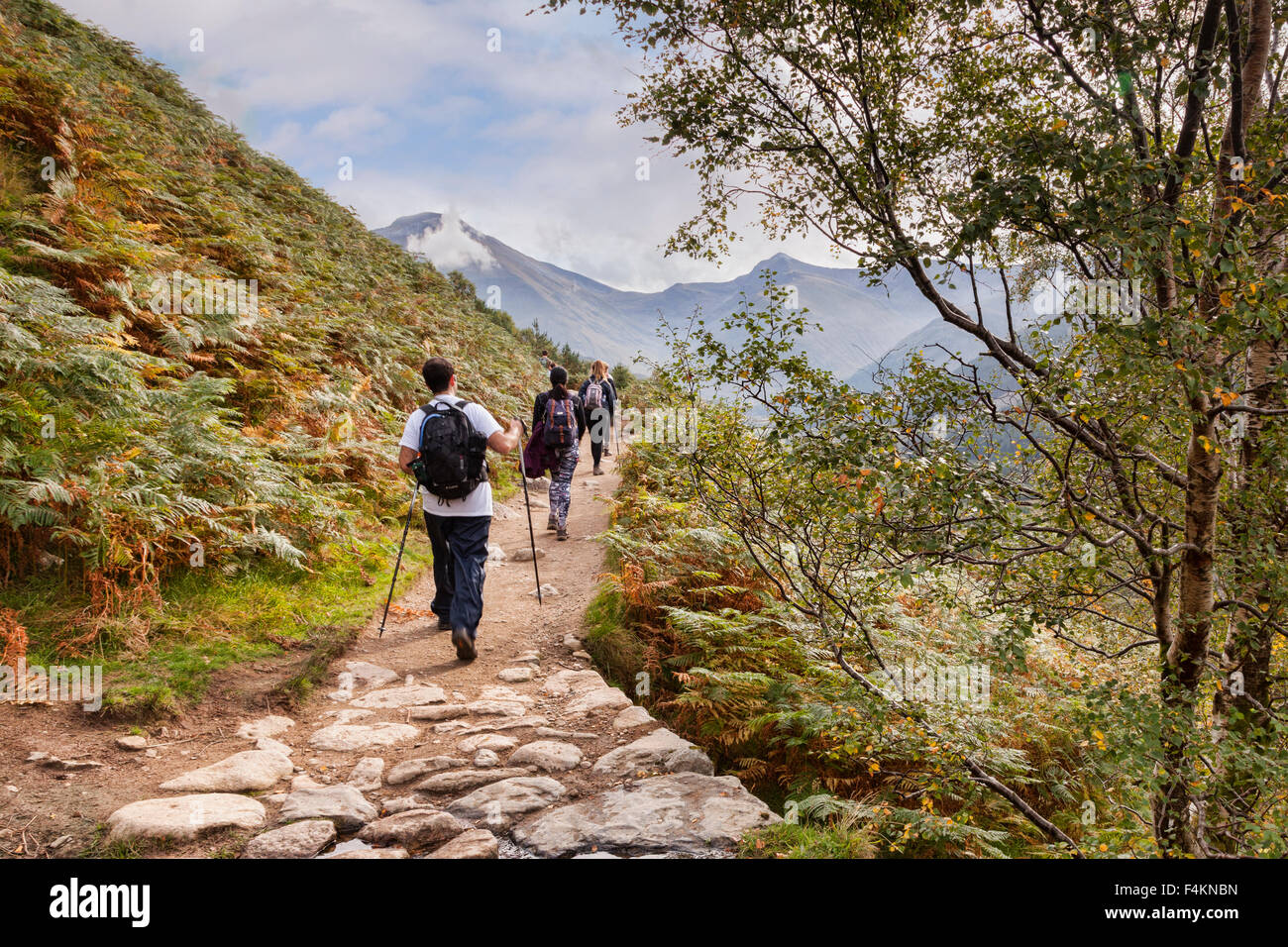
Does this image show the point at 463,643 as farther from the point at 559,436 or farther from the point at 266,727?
the point at 559,436

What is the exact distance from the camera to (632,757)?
14.9 feet

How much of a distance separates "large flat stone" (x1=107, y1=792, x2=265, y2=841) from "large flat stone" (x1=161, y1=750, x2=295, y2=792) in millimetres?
116

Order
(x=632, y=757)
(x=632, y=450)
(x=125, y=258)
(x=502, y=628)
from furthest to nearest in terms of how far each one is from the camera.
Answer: (x=632, y=450)
(x=125, y=258)
(x=502, y=628)
(x=632, y=757)

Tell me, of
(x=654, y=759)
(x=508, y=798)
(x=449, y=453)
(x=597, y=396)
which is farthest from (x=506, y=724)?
(x=597, y=396)

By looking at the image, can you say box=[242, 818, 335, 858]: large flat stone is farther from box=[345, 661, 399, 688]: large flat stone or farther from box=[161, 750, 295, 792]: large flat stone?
box=[345, 661, 399, 688]: large flat stone

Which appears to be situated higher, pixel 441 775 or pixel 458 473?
pixel 458 473

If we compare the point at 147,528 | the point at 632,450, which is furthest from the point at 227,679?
the point at 632,450

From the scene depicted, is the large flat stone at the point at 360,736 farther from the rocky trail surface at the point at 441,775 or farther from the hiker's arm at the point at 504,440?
the hiker's arm at the point at 504,440

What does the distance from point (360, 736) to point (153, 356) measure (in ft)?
18.8

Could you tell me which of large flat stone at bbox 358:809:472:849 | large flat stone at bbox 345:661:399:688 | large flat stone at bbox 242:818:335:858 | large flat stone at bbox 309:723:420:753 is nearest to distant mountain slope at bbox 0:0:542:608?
large flat stone at bbox 345:661:399:688

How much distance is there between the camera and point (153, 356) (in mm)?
7273
